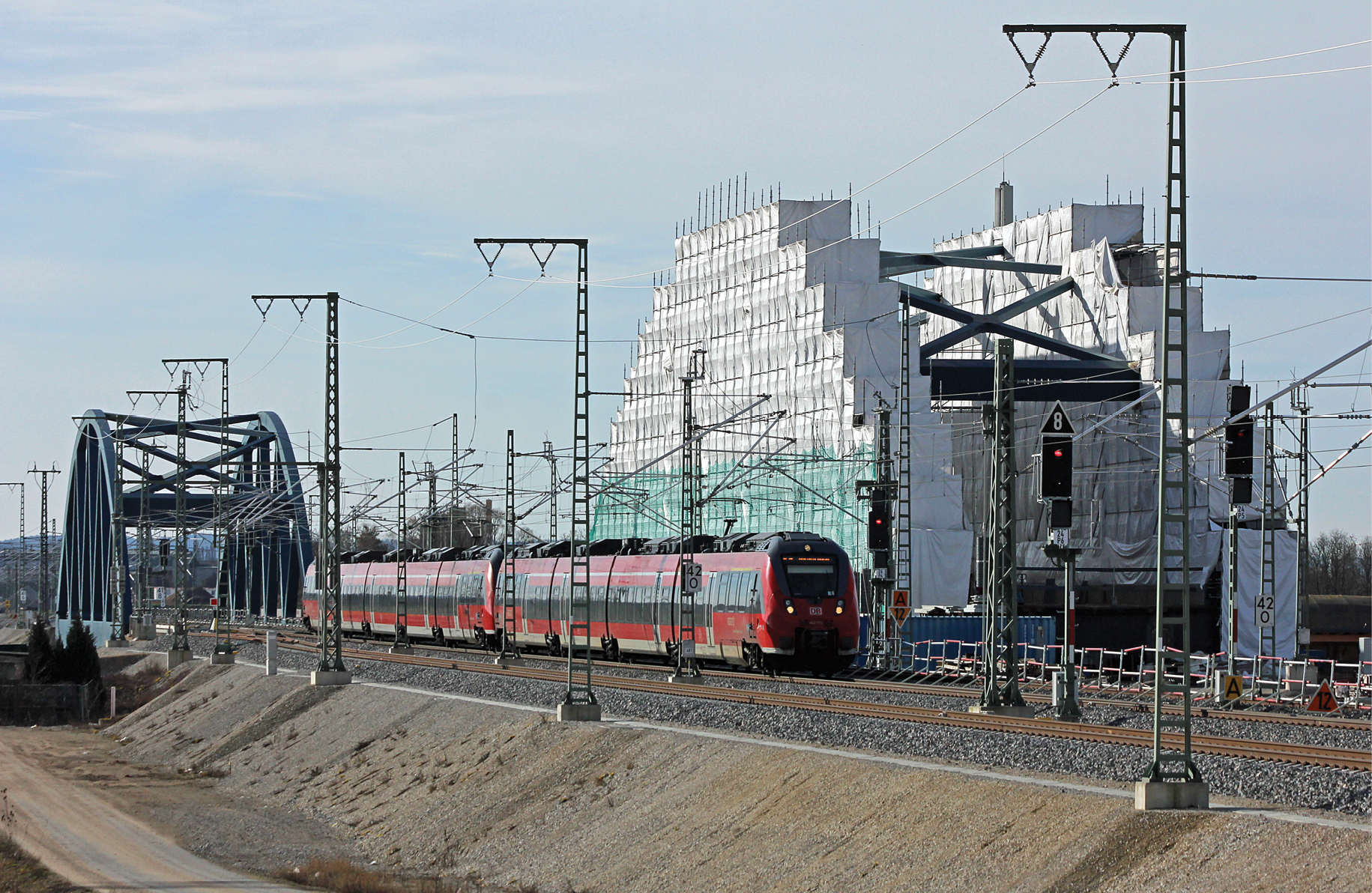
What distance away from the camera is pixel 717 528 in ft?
307

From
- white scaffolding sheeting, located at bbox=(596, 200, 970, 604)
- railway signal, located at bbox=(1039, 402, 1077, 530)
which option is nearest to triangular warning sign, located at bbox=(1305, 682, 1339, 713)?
railway signal, located at bbox=(1039, 402, 1077, 530)

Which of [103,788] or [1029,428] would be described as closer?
[103,788]

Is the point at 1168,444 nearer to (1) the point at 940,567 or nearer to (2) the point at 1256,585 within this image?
(1) the point at 940,567

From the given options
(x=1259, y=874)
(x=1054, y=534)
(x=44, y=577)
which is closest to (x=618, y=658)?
(x=1054, y=534)

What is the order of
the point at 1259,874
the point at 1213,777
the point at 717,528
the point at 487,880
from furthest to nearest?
1. the point at 717,528
2. the point at 487,880
3. the point at 1213,777
4. the point at 1259,874

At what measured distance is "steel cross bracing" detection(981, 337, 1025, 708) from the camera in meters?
29.5

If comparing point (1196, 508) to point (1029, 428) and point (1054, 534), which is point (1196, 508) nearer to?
point (1029, 428)

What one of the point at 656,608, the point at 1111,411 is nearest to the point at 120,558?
the point at 656,608

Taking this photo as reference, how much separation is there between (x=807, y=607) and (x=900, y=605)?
3.35 m

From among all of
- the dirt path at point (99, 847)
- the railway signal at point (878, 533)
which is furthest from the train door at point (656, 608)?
the dirt path at point (99, 847)

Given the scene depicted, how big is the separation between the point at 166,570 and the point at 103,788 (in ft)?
122

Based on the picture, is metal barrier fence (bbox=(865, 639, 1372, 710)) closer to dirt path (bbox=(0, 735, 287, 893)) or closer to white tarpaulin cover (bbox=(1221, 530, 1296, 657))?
white tarpaulin cover (bbox=(1221, 530, 1296, 657))

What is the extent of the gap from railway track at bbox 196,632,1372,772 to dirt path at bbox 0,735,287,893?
35.7ft

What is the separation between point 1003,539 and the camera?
29.7m
